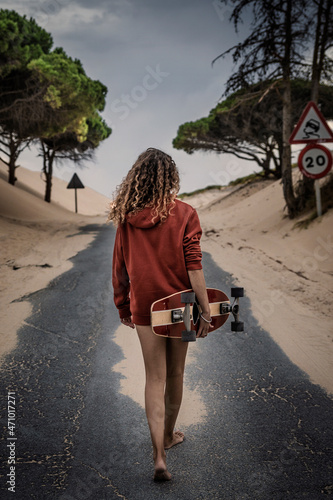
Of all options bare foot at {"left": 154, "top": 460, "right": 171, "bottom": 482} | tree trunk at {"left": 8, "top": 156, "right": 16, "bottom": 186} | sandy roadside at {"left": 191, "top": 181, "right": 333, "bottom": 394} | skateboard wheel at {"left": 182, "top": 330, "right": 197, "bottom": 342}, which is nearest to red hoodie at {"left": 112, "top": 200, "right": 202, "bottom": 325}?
skateboard wheel at {"left": 182, "top": 330, "right": 197, "bottom": 342}

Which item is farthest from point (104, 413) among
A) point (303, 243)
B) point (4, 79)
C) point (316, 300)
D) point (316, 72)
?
point (4, 79)

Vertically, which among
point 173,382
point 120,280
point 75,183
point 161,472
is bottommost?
point 161,472

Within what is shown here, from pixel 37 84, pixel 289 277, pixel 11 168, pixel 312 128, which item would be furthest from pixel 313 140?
pixel 11 168

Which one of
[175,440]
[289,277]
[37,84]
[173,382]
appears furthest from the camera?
[37,84]

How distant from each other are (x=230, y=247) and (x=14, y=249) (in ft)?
18.5

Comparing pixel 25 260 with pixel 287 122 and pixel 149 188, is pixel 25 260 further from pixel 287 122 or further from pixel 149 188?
pixel 287 122

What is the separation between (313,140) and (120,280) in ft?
22.9

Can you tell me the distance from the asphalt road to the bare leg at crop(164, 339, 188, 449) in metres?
0.16

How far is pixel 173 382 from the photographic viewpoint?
8.22 feet

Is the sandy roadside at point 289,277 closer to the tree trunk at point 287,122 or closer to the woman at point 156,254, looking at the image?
the tree trunk at point 287,122

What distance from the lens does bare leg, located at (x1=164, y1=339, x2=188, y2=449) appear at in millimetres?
2438

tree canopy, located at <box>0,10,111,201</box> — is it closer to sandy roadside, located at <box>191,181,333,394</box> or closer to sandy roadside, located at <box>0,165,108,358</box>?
sandy roadside, located at <box>0,165,108,358</box>

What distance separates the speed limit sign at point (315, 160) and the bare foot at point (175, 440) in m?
6.63

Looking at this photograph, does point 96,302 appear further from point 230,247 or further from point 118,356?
point 230,247
